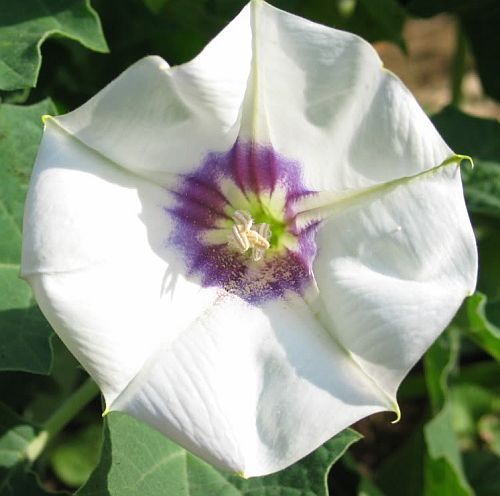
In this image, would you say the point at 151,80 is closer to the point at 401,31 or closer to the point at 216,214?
the point at 216,214

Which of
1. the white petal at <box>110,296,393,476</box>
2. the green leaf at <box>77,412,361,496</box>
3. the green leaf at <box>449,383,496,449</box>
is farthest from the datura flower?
the green leaf at <box>449,383,496,449</box>

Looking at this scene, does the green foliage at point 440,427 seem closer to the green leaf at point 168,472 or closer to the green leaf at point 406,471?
the green leaf at point 406,471

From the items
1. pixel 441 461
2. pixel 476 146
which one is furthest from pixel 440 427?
pixel 476 146

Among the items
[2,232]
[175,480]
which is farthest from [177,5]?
[175,480]

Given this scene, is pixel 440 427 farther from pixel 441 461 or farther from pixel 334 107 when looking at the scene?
pixel 334 107

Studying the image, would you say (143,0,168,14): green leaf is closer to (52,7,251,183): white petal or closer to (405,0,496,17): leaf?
(405,0,496,17): leaf

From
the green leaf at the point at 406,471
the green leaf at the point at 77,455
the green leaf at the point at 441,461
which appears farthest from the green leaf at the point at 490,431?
the green leaf at the point at 77,455
